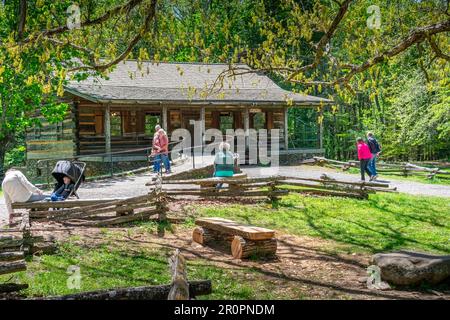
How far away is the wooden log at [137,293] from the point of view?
4.57m

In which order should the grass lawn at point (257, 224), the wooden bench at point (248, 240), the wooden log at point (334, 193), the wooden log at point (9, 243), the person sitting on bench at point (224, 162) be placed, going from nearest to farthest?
the grass lawn at point (257, 224) < the wooden log at point (9, 243) < the wooden bench at point (248, 240) < the person sitting on bench at point (224, 162) < the wooden log at point (334, 193)

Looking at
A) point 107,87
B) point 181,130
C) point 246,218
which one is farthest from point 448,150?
point 246,218

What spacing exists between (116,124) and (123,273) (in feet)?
72.2

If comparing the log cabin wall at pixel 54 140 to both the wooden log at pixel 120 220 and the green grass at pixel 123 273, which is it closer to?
the wooden log at pixel 120 220

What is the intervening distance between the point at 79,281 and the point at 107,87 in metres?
20.7

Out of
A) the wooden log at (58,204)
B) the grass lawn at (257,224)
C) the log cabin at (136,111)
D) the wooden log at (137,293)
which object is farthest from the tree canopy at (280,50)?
the wooden log at (137,293)

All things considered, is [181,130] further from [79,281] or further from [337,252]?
[79,281]

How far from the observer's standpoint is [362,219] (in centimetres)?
1254

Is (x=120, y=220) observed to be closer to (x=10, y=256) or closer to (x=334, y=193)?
(x=10, y=256)

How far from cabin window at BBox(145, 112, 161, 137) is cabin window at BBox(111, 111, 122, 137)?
72.8 inches

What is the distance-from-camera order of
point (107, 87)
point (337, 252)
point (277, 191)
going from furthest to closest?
1. point (107, 87)
2. point (277, 191)
3. point (337, 252)

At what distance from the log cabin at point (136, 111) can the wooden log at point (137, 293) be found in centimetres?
1890

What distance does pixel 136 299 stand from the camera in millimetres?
4676

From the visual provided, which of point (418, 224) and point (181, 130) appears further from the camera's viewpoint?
point (181, 130)
